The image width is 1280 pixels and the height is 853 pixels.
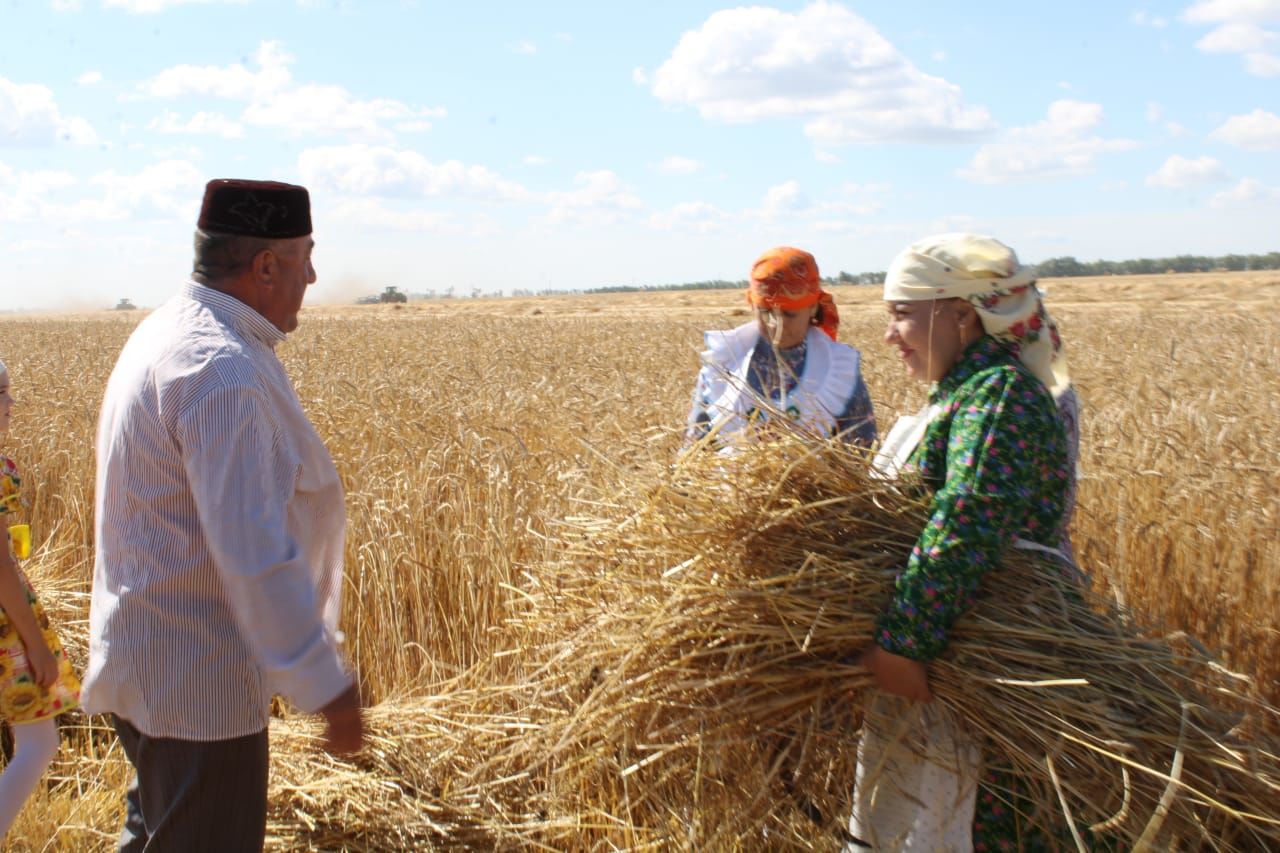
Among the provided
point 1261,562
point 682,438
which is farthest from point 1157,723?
point 1261,562

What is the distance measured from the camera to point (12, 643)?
2.70 m

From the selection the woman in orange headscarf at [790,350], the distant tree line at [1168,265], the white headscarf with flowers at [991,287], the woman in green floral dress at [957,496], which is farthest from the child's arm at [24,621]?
the distant tree line at [1168,265]

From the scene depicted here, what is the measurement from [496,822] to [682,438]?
1107 mm

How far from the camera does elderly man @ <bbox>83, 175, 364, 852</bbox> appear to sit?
1717 mm

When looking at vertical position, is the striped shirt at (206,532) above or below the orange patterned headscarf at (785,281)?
below

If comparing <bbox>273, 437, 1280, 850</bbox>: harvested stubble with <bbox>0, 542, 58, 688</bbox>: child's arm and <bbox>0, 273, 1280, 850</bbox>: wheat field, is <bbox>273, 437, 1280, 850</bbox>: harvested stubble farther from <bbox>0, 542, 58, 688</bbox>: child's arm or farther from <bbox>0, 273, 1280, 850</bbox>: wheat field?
<bbox>0, 542, 58, 688</bbox>: child's arm

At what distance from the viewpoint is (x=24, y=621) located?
8.75 ft

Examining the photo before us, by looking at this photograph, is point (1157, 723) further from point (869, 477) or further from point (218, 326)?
point (218, 326)

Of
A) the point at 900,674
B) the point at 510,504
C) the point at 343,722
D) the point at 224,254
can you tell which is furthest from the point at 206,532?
the point at 510,504

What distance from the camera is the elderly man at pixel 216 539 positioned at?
5.63ft

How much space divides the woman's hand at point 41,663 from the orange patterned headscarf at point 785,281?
7.07 feet

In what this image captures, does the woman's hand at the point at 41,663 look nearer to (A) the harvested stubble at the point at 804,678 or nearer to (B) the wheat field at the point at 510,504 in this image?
(B) the wheat field at the point at 510,504

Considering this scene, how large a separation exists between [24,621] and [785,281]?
7.33 feet

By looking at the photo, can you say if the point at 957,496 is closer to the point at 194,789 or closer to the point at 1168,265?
the point at 194,789
